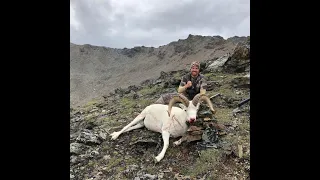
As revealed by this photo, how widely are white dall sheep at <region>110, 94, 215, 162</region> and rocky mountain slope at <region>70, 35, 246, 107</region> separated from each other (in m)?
23.4

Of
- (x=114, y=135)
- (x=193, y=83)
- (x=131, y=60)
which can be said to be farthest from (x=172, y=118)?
(x=131, y=60)

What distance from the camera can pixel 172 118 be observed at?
318 inches

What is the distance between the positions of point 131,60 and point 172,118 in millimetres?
42809

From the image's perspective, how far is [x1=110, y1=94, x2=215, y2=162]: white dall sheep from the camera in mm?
7645

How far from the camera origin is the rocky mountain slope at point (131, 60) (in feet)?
120

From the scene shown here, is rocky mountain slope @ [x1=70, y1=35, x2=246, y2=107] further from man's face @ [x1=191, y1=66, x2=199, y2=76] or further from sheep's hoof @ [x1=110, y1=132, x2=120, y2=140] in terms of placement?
man's face @ [x1=191, y1=66, x2=199, y2=76]

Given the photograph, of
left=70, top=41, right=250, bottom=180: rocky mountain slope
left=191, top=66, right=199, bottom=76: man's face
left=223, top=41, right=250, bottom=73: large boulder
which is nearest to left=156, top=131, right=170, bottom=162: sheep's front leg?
left=70, top=41, right=250, bottom=180: rocky mountain slope

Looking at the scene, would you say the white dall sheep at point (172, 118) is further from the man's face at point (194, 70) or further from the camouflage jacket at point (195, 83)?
the man's face at point (194, 70)

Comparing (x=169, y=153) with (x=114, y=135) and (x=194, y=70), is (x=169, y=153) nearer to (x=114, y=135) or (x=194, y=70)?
(x=114, y=135)
